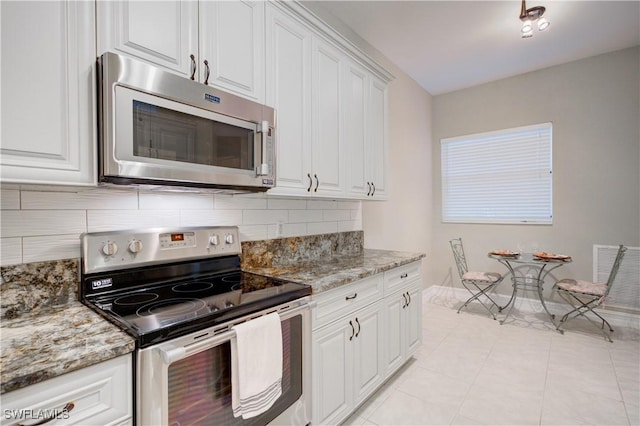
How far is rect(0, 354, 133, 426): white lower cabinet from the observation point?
0.72m

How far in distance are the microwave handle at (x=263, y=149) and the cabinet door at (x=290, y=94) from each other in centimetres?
17

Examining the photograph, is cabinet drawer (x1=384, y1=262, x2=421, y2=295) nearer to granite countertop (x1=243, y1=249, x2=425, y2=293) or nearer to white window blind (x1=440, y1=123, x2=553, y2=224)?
granite countertop (x1=243, y1=249, x2=425, y2=293)

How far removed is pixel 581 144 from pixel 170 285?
4.36 m

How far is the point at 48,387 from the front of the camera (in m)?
0.76

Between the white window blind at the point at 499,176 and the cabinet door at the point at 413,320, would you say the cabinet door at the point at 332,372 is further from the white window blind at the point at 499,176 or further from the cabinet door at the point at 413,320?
the white window blind at the point at 499,176

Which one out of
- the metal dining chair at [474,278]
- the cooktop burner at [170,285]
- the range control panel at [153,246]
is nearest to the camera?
the cooktop burner at [170,285]


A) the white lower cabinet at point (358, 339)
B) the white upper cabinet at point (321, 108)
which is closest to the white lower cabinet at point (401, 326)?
the white lower cabinet at point (358, 339)

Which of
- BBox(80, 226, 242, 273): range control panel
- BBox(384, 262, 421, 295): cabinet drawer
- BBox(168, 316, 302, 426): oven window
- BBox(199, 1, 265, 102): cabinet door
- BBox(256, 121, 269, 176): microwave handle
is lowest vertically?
BBox(168, 316, 302, 426): oven window

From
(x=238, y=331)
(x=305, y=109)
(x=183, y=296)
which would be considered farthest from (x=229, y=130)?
(x=238, y=331)

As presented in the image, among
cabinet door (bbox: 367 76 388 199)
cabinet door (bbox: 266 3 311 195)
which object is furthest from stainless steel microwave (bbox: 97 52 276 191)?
cabinet door (bbox: 367 76 388 199)

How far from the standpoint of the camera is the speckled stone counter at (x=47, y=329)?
75 cm

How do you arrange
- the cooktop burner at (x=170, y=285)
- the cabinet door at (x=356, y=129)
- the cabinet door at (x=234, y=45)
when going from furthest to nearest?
1. the cabinet door at (x=356, y=129)
2. the cabinet door at (x=234, y=45)
3. the cooktop burner at (x=170, y=285)

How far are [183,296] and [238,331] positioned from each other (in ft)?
1.18

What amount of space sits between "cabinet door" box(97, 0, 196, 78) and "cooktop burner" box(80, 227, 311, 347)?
75cm
